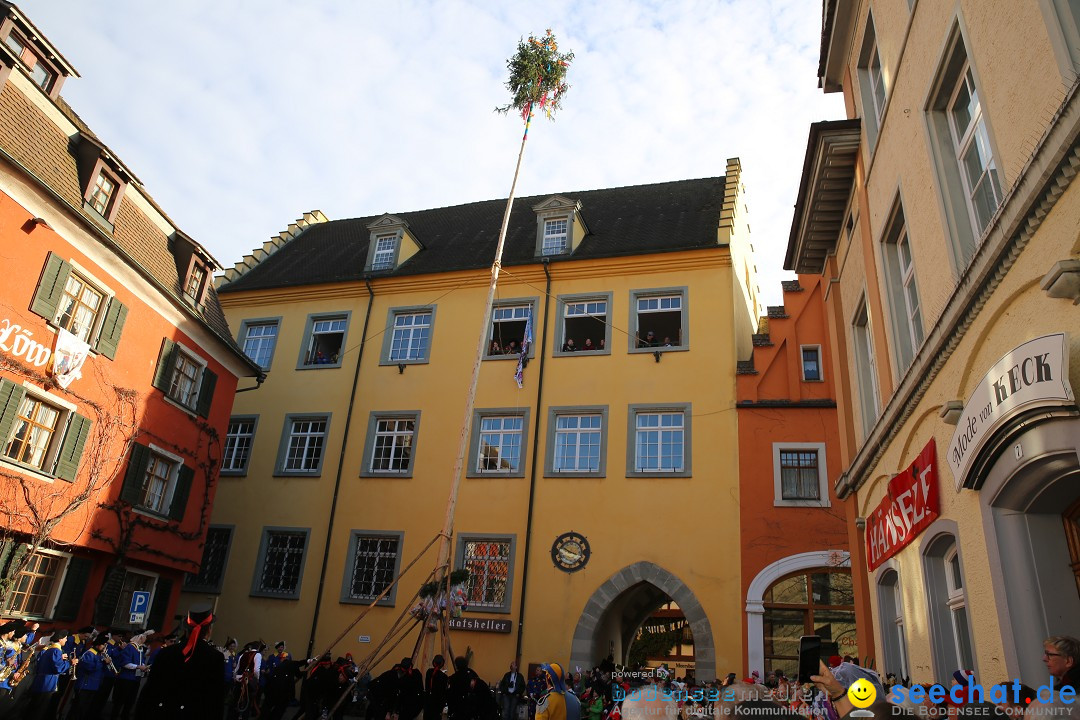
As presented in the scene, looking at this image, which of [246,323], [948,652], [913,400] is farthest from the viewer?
[246,323]

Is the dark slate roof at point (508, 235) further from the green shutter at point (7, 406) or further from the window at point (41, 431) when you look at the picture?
the green shutter at point (7, 406)

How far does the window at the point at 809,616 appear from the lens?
19.0 m

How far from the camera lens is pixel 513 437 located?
A: 23.1m

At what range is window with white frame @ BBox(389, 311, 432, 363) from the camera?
25.4m

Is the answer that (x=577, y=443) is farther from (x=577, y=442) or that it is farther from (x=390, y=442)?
(x=390, y=442)

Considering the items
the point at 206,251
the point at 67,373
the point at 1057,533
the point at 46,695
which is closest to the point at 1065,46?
the point at 1057,533

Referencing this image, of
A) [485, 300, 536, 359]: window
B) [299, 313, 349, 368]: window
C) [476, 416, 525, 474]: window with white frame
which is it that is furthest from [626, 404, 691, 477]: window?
[299, 313, 349, 368]: window

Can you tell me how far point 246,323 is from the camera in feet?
92.2

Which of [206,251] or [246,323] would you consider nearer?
[206,251]

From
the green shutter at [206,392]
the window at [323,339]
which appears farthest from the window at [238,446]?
the green shutter at [206,392]

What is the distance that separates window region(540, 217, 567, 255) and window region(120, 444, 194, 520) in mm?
11950

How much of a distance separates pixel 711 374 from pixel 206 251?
13.8m

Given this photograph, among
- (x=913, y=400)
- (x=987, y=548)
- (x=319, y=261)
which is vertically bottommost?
(x=987, y=548)

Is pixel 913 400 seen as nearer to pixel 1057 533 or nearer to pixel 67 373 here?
pixel 1057 533
